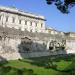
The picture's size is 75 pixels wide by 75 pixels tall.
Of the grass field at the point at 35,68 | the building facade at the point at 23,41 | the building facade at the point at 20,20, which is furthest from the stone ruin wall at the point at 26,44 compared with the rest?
the building facade at the point at 20,20

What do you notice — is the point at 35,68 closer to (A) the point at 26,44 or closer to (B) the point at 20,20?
(A) the point at 26,44

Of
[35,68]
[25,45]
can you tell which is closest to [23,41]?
[25,45]

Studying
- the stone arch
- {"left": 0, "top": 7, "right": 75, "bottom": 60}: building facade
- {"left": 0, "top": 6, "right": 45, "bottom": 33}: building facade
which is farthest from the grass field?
{"left": 0, "top": 6, "right": 45, "bottom": 33}: building facade

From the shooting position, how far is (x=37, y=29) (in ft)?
269

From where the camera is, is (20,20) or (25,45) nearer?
(25,45)

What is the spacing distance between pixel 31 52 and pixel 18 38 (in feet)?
13.9

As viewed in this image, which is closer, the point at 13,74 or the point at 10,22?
the point at 13,74

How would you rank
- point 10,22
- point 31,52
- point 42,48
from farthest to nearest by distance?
point 10,22, point 42,48, point 31,52

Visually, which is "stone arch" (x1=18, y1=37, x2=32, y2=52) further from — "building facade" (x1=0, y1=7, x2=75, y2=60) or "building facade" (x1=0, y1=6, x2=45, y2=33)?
"building facade" (x1=0, y1=6, x2=45, y2=33)

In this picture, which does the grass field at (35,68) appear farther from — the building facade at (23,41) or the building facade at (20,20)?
the building facade at (20,20)

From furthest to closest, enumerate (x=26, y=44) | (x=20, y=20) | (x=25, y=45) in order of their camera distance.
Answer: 1. (x=20, y=20)
2. (x=26, y=44)
3. (x=25, y=45)

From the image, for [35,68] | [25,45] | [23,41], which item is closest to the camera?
[35,68]

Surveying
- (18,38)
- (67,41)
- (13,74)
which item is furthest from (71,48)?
(13,74)

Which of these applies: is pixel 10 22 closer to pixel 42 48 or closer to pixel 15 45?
pixel 42 48
